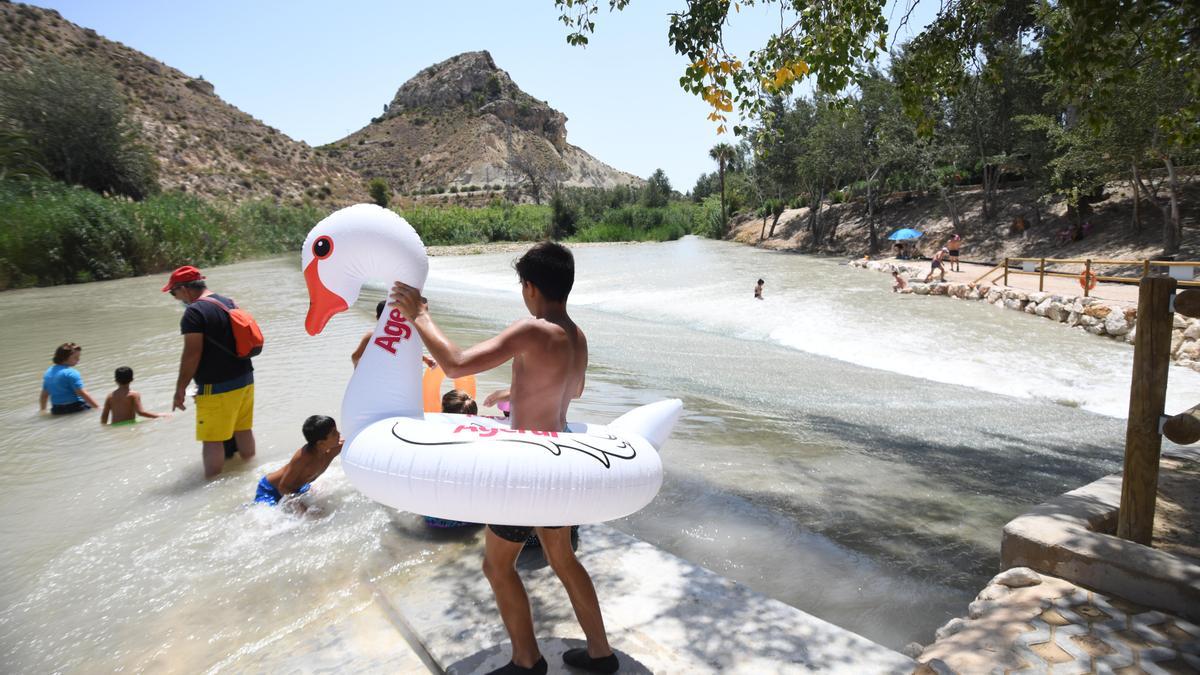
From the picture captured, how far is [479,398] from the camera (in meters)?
8.93

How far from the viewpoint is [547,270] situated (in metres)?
2.81

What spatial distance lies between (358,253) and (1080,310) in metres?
16.7

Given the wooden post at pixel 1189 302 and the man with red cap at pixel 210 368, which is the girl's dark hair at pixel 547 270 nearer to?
the wooden post at pixel 1189 302

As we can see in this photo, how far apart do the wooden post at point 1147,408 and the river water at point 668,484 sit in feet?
3.40

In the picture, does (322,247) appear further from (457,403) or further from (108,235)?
(108,235)

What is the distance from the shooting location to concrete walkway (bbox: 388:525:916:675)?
9.96 ft

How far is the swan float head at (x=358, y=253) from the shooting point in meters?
3.08

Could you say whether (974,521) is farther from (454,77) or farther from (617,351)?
(454,77)

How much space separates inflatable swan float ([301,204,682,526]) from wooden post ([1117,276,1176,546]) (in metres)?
2.67

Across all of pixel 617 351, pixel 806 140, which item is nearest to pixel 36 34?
pixel 806 140

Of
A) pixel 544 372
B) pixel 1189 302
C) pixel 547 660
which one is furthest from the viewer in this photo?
pixel 1189 302

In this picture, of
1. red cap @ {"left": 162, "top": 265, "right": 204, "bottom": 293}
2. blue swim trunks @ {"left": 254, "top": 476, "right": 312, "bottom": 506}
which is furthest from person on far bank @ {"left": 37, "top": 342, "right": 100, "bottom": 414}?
blue swim trunks @ {"left": 254, "top": 476, "right": 312, "bottom": 506}

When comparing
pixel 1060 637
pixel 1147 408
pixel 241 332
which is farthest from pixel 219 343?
pixel 1147 408

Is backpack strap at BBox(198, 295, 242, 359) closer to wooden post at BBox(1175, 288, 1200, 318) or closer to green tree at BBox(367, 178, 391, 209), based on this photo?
wooden post at BBox(1175, 288, 1200, 318)
